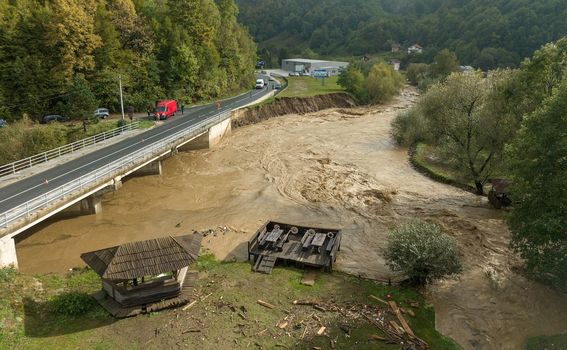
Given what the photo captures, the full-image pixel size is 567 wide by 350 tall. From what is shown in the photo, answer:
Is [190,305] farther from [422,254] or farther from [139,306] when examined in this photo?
[422,254]

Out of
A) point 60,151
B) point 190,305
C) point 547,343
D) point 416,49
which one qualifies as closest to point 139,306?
point 190,305

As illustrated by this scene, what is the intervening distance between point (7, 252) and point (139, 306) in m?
8.61

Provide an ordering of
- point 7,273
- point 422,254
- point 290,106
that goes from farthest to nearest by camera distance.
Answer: point 290,106 < point 7,273 < point 422,254

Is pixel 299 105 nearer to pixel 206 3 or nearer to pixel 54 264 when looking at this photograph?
pixel 206 3

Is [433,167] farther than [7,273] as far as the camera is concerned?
Yes

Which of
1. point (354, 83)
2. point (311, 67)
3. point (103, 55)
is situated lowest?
point (354, 83)

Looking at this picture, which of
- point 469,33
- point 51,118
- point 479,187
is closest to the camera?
point 479,187

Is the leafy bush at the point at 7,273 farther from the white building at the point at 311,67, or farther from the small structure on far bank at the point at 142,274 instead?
the white building at the point at 311,67

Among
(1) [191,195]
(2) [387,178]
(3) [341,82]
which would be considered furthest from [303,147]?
(3) [341,82]

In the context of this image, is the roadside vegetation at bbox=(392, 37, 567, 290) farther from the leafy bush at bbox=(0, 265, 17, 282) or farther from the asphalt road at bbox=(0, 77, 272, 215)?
the asphalt road at bbox=(0, 77, 272, 215)

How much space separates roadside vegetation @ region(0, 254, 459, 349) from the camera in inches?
585

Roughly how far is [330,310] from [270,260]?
16.5 feet

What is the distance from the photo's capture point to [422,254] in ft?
59.6

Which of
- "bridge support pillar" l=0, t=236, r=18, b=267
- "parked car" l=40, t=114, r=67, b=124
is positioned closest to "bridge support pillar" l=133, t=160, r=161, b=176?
"parked car" l=40, t=114, r=67, b=124
